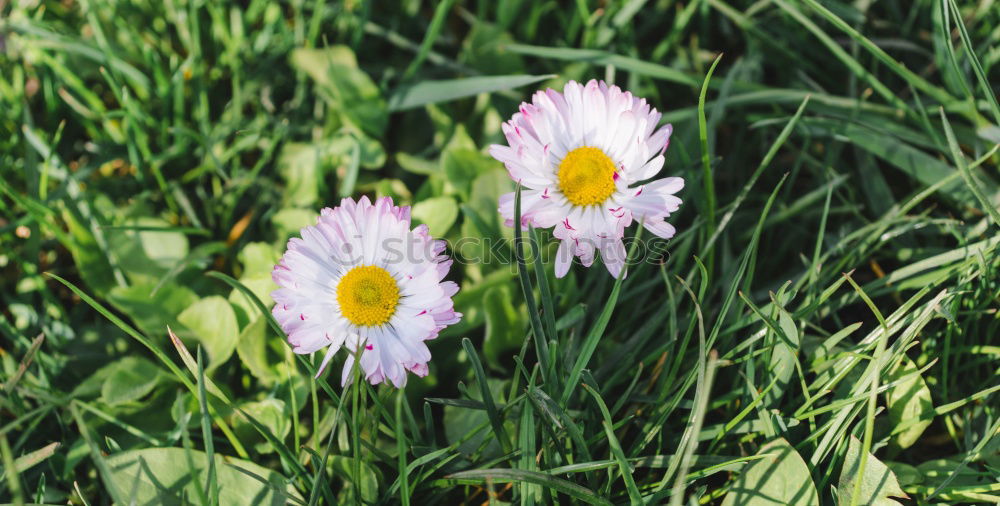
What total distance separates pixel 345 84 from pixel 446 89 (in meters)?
0.28

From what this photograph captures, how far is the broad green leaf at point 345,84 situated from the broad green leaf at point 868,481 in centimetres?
145

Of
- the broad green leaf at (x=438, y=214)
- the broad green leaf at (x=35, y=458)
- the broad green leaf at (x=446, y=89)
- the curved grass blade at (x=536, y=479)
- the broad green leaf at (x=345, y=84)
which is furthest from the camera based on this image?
the broad green leaf at (x=345, y=84)

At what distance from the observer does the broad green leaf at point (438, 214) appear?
179 centimetres

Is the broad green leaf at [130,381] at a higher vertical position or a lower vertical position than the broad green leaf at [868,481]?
lower

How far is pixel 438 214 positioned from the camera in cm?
181

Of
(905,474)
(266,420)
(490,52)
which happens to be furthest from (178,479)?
(905,474)

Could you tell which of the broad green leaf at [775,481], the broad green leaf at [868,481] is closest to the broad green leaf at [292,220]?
the broad green leaf at [775,481]

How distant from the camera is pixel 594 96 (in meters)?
1.58

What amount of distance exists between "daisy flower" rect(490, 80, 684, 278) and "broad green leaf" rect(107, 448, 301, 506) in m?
0.73

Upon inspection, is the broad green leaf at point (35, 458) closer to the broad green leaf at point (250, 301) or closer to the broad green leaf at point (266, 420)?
the broad green leaf at point (266, 420)

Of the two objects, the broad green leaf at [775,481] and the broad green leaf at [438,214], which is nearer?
the broad green leaf at [775,481]

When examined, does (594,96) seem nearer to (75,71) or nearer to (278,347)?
(278,347)

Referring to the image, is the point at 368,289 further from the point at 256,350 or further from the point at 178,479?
Result: the point at 178,479

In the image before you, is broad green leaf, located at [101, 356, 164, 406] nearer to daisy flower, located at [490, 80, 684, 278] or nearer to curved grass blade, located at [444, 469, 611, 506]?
curved grass blade, located at [444, 469, 611, 506]
